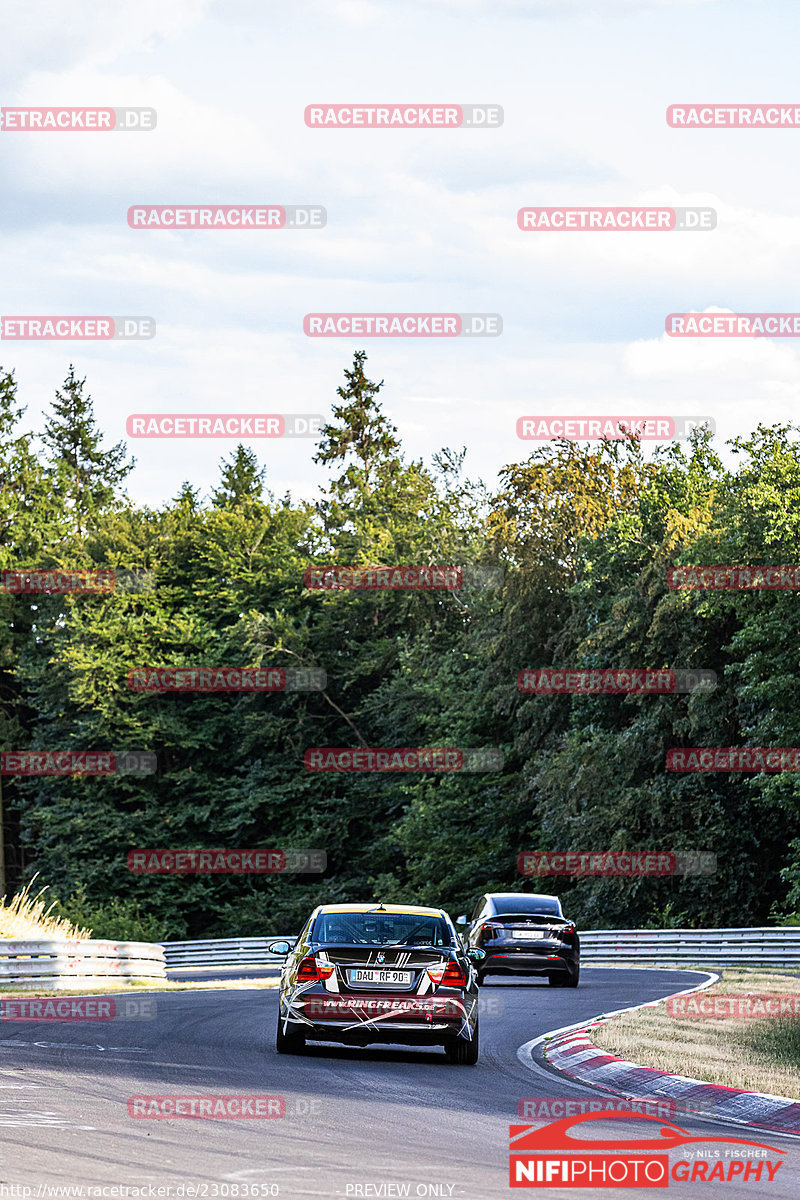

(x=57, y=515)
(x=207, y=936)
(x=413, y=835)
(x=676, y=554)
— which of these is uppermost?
(x=57, y=515)

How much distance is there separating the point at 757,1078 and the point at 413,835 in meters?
43.9

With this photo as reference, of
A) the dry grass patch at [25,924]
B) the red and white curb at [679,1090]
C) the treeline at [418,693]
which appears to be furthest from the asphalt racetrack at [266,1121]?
the treeline at [418,693]

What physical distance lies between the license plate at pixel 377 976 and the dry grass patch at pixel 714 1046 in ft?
6.87

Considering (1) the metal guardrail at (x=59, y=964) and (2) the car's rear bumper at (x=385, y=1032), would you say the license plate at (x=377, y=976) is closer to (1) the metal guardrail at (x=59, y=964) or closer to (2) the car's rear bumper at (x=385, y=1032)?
(2) the car's rear bumper at (x=385, y=1032)

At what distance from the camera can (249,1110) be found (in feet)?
33.9

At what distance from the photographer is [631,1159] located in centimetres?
904

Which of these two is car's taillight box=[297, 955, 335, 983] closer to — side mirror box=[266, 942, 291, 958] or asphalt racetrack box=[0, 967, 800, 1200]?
asphalt racetrack box=[0, 967, 800, 1200]

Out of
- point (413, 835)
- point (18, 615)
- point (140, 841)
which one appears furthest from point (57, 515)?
point (413, 835)

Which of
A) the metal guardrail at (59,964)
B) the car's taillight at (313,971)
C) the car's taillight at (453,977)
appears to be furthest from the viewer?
the metal guardrail at (59,964)

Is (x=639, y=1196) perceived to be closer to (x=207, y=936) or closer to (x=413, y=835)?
(x=413, y=835)

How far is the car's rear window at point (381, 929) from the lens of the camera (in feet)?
46.4

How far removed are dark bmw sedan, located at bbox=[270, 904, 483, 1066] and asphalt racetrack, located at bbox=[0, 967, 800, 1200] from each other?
275mm

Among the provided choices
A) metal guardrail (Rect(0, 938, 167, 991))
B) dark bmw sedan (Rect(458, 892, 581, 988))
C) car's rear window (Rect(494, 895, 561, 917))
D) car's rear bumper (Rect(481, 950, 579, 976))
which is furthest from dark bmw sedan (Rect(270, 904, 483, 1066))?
car's rear window (Rect(494, 895, 561, 917))

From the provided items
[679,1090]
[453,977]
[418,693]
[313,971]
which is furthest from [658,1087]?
[418,693]
